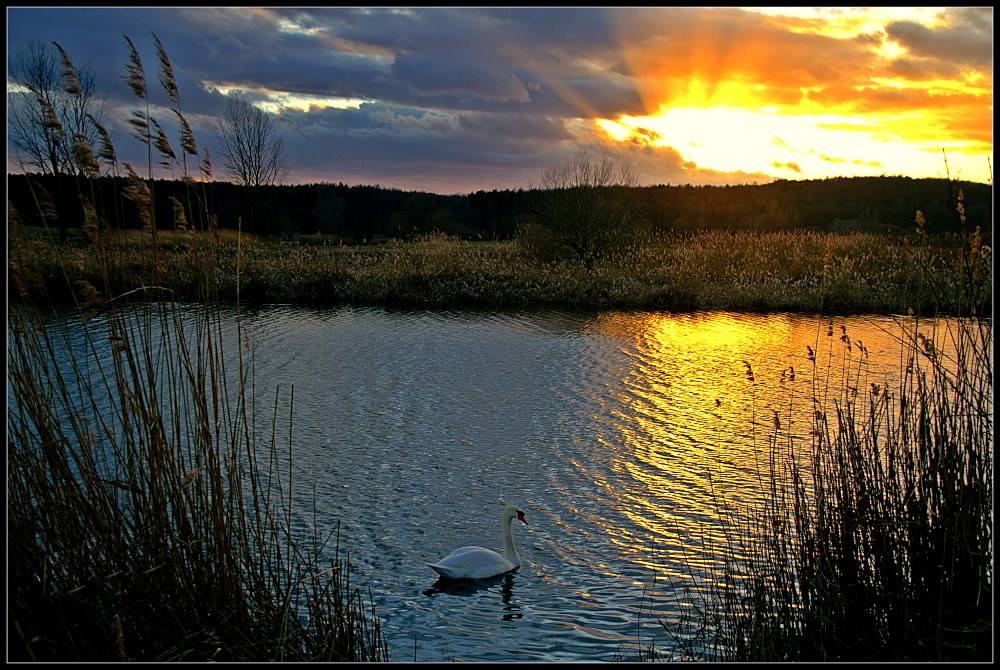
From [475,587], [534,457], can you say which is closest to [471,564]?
[475,587]

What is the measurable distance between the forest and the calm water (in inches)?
902

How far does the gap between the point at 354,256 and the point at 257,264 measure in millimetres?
3392

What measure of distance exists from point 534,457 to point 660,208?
155ft

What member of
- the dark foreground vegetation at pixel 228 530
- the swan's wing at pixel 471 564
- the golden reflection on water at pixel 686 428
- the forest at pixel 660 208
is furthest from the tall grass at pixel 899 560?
the forest at pixel 660 208

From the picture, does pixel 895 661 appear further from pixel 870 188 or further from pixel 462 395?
pixel 870 188

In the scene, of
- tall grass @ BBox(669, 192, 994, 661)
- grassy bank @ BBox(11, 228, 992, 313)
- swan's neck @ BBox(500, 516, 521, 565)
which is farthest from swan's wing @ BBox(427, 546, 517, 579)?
grassy bank @ BBox(11, 228, 992, 313)

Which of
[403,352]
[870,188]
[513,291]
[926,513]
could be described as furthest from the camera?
[870,188]

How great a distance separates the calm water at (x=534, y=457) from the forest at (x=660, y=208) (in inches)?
902

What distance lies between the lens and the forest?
1592 inches

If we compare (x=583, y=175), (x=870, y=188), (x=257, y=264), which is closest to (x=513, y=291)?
(x=583, y=175)

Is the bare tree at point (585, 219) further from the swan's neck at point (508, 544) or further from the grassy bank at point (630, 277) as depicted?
the swan's neck at point (508, 544)

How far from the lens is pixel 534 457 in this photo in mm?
8297

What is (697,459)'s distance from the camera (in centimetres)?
818

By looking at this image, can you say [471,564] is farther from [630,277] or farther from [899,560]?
[630,277]
